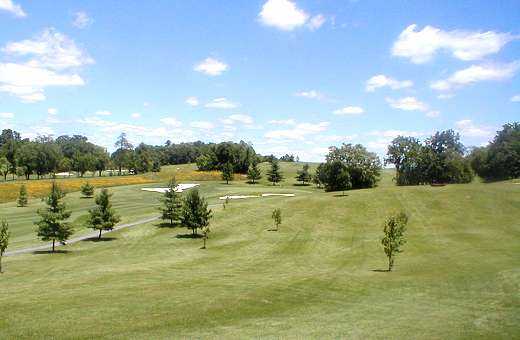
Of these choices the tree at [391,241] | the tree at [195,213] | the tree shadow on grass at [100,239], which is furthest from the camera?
the tree at [195,213]

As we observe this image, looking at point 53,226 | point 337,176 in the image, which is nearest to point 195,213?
point 53,226

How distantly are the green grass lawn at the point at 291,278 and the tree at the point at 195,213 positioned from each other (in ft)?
7.41

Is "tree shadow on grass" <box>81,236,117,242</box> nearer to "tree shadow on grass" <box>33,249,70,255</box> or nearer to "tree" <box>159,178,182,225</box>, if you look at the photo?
"tree shadow on grass" <box>33,249,70,255</box>

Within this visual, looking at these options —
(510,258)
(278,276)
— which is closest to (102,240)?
(278,276)

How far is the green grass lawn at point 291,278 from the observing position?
22.0 metres

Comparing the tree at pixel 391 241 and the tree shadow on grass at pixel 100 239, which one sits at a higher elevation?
the tree at pixel 391 241

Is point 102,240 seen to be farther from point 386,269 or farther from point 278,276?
point 386,269

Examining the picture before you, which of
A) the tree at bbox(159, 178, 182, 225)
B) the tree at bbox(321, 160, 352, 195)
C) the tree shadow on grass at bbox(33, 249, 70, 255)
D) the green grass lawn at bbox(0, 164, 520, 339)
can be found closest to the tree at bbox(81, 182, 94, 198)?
the green grass lawn at bbox(0, 164, 520, 339)

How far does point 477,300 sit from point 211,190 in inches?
3693

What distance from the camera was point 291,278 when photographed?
3381cm

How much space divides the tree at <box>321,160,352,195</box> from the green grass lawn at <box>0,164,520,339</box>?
67.3 feet

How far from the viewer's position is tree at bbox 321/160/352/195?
3625 inches

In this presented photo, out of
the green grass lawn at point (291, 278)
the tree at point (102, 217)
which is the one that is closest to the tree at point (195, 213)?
the green grass lawn at point (291, 278)

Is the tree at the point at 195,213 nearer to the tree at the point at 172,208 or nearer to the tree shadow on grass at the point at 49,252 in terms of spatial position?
the tree at the point at 172,208
